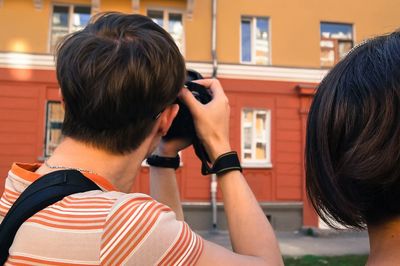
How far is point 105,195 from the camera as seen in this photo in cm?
97

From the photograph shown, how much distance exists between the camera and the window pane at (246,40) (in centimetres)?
1199

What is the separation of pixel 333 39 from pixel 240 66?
2822 millimetres

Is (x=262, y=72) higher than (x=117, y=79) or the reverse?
higher

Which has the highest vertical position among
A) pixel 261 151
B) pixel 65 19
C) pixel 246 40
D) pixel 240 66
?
pixel 65 19

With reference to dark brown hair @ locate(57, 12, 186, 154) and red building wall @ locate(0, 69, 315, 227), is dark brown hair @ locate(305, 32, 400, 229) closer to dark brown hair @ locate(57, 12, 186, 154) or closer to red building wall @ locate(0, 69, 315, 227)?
dark brown hair @ locate(57, 12, 186, 154)

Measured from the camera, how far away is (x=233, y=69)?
1160 centimetres

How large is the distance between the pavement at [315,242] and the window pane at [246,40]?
4.68 meters

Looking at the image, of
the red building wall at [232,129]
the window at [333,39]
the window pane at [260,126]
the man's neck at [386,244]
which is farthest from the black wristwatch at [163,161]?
the window at [333,39]

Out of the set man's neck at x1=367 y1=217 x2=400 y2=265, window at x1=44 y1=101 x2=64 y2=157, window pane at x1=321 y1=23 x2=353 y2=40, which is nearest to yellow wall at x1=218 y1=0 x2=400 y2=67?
window pane at x1=321 y1=23 x2=353 y2=40

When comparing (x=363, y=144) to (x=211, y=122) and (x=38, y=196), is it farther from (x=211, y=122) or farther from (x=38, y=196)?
(x=38, y=196)

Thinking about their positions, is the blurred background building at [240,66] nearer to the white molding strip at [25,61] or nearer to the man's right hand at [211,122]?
the white molding strip at [25,61]

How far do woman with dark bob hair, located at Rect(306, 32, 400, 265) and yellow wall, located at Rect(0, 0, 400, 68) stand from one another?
416 inches

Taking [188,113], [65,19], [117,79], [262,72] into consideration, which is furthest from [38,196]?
[65,19]

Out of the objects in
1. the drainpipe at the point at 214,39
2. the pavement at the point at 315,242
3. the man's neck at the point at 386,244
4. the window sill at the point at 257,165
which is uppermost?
the drainpipe at the point at 214,39
